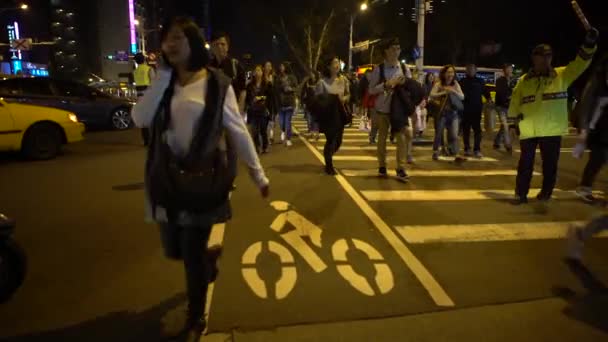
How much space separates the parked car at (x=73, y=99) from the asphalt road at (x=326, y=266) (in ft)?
19.1

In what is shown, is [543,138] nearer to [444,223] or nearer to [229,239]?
[444,223]

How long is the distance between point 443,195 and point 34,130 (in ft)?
24.0

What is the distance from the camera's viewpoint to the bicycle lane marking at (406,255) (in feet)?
13.0

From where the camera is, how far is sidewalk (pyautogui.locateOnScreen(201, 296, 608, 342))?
10.9ft

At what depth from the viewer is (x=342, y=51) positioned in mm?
49062

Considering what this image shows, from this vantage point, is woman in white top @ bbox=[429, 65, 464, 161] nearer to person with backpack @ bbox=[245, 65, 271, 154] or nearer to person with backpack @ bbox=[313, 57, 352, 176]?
person with backpack @ bbox=[313, 57, 352, 176]

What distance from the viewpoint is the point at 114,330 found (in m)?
3.41

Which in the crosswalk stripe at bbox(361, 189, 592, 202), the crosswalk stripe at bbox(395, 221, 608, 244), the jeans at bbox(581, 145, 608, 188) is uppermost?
the jeans at bbox(581, 145, 608, 188)

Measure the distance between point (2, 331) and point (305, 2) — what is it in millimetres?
41078

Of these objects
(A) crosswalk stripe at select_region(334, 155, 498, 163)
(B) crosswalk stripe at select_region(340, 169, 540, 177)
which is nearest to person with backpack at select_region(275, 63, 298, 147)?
(A) crosswalk stripe at select_region(334, 155, 498, 163)

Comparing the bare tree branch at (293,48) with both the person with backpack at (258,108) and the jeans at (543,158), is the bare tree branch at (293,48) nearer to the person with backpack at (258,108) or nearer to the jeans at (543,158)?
the person with backpack at (258,108)

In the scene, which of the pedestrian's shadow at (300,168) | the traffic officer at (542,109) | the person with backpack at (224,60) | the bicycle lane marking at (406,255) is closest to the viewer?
the bicycle lane marking at (406,255)

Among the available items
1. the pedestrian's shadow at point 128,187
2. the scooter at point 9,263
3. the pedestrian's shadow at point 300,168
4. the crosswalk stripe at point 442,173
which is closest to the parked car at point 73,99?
the pedestrian's shadow at point 128,187

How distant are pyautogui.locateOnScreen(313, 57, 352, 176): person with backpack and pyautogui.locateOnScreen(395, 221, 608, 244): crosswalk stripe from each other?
3.11 metres
